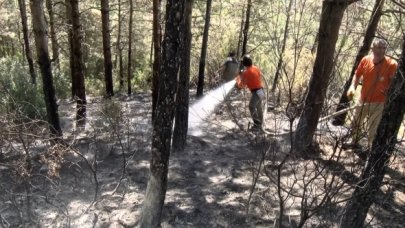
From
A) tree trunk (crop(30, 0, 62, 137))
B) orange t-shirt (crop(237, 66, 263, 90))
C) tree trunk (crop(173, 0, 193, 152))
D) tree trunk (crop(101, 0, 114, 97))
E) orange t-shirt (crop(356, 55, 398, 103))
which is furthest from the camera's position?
tree trunk (crop(101, 0, 114, 97))

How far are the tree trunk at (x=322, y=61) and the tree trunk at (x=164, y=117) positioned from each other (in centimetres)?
244

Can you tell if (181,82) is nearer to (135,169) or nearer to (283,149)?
(135,169)

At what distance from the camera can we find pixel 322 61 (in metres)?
6.84

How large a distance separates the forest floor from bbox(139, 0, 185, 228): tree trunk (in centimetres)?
41

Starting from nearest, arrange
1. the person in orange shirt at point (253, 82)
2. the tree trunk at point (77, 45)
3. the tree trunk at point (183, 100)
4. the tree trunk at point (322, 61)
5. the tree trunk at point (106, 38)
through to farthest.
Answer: the tree trunk at point (322, 61) → the tree trunk at point (183, 100) → the person in orange shirt at point (253, 82) → the tree trunk at point (77, 45) → the tree trunk at point (106, 38)

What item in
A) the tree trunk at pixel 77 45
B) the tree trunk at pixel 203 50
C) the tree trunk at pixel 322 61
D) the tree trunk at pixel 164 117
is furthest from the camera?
the tree trunk at pixel 203 50

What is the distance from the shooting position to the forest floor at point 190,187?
528cm

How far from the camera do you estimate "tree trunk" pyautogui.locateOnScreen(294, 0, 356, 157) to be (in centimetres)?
649

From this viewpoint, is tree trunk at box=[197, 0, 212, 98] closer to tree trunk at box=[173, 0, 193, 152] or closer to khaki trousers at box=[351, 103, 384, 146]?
tree trunk at box=[173, 0, 193, 152]

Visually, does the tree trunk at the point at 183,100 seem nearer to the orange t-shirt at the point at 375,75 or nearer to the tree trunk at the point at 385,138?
the orange t-shirt at the point at 375,75

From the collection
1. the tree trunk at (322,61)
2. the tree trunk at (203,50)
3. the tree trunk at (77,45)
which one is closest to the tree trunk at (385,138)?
the tree trunk at (322,61)

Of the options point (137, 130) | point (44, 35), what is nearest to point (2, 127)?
point (44, 35)

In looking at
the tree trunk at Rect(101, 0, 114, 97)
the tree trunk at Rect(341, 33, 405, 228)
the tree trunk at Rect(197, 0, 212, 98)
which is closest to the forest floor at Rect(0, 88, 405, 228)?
the tree trunk at Rect(341, 33, 405, 228)

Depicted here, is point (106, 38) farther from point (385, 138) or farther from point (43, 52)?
point (385, 138)
